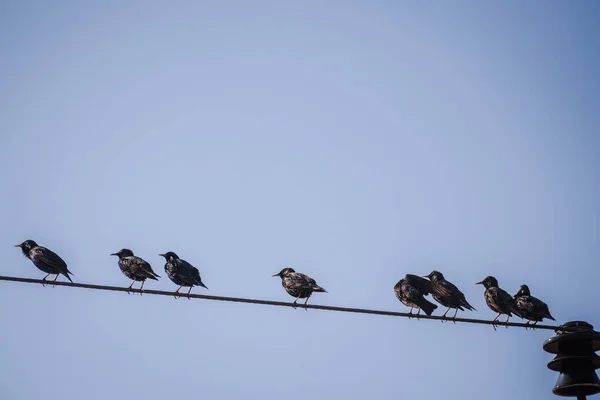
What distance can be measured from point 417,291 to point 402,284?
1.55ft

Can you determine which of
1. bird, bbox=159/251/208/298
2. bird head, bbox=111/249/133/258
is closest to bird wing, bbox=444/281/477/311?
bird, bbox=159/251/208/298

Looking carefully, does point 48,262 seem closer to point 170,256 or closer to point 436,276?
point 170,256

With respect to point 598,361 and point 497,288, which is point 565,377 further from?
point 497,288

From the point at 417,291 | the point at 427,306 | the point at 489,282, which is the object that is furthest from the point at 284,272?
the point at 489,282

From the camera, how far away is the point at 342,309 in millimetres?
10547

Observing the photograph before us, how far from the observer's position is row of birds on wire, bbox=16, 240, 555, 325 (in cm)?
1570

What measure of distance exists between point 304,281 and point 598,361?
838 cm

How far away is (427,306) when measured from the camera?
1595 centimetres

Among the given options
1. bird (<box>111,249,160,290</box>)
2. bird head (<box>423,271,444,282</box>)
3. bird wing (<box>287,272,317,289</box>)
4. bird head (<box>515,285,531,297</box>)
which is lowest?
bird (<box>111,249,160,290</box>)

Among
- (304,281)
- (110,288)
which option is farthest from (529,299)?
(110,288)

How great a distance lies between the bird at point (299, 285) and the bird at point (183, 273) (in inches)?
77.7

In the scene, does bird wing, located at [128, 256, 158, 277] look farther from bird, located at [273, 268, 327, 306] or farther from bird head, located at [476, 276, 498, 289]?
bird head, located at [476, 276, 498, 289]

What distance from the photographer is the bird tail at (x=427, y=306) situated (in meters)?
15.8

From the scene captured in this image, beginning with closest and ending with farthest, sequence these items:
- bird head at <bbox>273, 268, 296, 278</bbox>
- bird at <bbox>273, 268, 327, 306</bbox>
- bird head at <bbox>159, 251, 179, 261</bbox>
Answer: bird at <bbox>273, 268, 327, 306</bbox> < bird head at <bbox>273, 268, 296, 278</bbox> < bird head at <bbox>159, 251, 179, 261</bbox>
